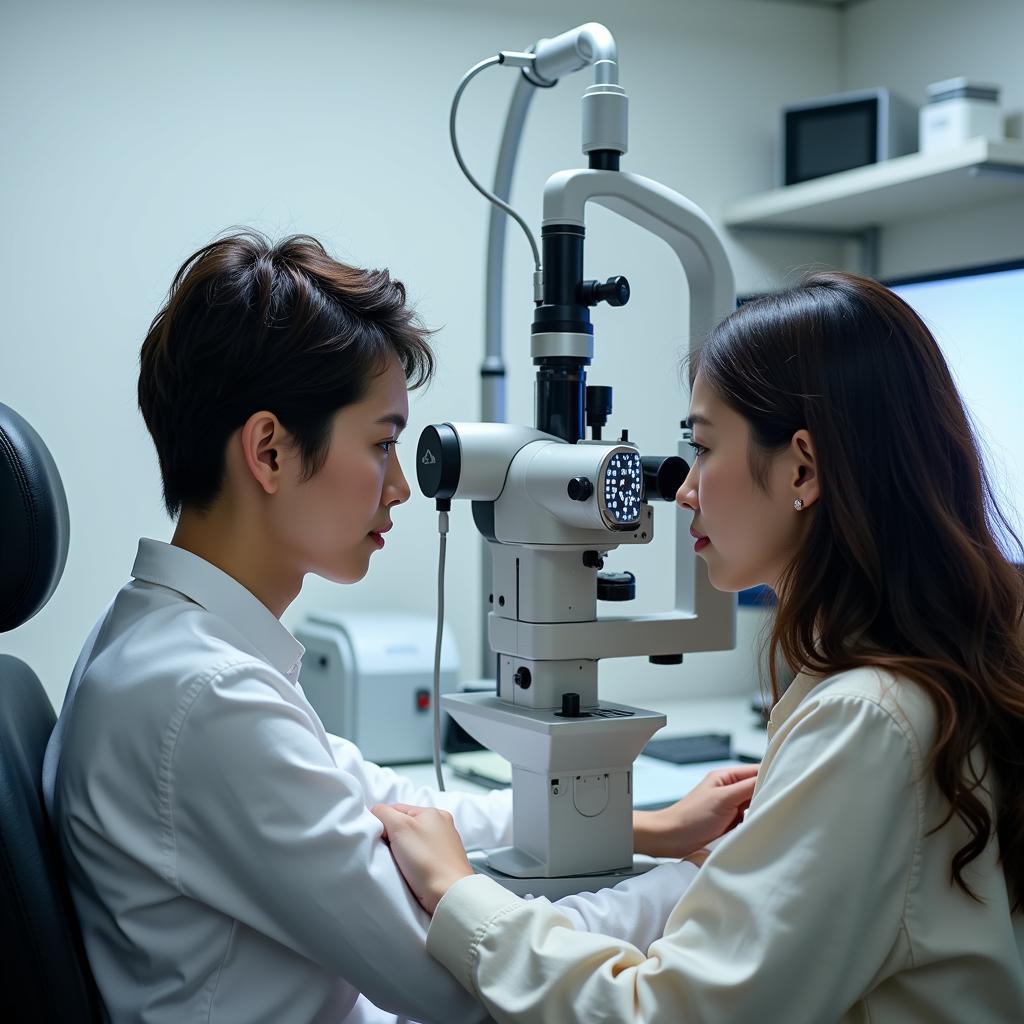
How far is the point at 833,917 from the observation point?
2.55 ft

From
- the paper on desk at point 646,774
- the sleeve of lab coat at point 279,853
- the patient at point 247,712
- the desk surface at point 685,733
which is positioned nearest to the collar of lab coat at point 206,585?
the patient at point 247,712

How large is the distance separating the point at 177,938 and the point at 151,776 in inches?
4.9

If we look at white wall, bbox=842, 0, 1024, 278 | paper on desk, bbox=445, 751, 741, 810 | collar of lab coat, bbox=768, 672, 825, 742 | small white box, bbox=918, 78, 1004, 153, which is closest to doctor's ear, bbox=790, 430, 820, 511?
collar of lab coat, bbox=768, 672, 825, 742

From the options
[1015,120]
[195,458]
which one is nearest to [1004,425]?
[1015,120]

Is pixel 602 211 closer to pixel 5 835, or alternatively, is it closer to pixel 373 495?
pixel 373 495

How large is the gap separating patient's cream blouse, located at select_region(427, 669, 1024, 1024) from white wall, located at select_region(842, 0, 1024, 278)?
5.76ft

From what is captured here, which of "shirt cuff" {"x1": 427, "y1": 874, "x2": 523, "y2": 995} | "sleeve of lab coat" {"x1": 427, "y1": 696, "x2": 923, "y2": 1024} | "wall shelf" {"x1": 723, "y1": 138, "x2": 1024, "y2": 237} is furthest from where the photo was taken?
"wall shelf" {"x1": 723, "y1": 138, "x2": 1024, "y2": 237}

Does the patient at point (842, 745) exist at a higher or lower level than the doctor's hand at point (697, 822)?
higher

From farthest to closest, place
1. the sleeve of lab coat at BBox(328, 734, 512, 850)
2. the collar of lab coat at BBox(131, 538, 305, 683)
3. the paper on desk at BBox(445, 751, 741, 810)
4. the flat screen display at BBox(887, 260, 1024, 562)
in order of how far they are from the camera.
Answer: the flat screen display at BBox(887, 260, 1024, 562) → the paper on desk at BBox(445, 751, 741, 810) → the sleeve of lab coat at BBox(328, 734, 512, 850) → the collar of lab coat at BBox(131, 538, 305, 683)

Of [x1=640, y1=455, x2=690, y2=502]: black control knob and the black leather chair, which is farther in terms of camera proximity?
[x1=640, y1=455, x2=690, y2=502]: black control knob

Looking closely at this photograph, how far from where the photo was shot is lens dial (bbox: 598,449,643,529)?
1.04 meters

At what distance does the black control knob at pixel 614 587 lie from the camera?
1139 mm

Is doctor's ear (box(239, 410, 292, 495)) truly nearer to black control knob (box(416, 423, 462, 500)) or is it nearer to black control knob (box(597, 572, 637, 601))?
black control knob (box(416, 423, 462, 500))

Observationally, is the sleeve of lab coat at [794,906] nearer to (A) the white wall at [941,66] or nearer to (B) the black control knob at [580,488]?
(B) the black control knob at [580,488]
